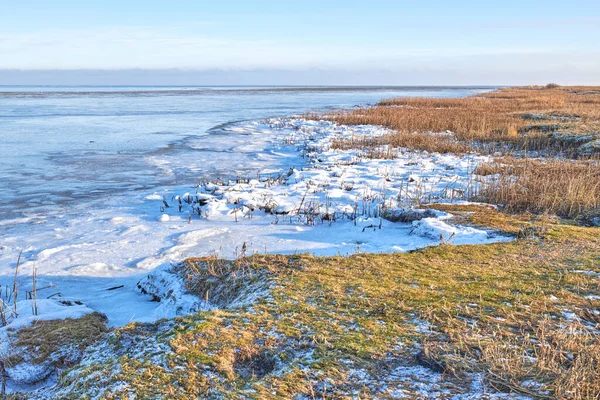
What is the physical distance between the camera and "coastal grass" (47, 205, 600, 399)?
2.59m

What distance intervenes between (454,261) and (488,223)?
2.15 m

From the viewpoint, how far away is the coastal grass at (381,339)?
259 cm

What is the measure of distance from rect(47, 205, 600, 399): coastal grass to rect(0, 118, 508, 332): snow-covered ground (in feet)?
4.43

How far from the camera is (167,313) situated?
445cm

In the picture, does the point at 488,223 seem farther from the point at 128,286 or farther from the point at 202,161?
the point at 202,161

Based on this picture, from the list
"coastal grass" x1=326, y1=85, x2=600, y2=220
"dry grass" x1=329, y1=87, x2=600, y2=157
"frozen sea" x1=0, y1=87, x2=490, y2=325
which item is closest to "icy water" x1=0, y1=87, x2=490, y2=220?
"frozen sea" x1=0, y1=87, x2=490, y2=325

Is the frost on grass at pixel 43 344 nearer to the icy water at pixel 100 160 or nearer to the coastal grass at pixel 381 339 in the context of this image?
the coastal grass at pixel 381 339

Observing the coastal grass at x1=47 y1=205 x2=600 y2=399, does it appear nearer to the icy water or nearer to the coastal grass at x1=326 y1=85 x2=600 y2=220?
the coastal grass at x1=326 y1=85 x2=600 y2=220

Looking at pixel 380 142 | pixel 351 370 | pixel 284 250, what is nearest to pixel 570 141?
pixel 380 142

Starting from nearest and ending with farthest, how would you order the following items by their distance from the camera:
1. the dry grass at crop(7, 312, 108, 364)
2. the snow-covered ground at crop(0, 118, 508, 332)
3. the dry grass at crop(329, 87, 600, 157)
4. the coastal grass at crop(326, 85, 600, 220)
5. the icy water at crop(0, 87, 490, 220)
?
the dry grass at crop(7, 312, 108, 364) → the snow-covered ground at crop(0, 118, 508, 332) → the coastal grass at crop(326, 85, 600, 220) → the icy water at crop(0, 87, 490, 220) → the dry grass at crop(329, 87, 600, 157)

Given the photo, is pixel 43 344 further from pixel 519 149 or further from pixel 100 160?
pixel 519 149

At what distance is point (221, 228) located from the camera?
26.1 ft

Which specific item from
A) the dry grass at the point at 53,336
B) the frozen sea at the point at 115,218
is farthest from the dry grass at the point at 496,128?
the dry grass at the point at 53,336

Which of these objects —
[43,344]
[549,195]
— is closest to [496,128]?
[549,195]
